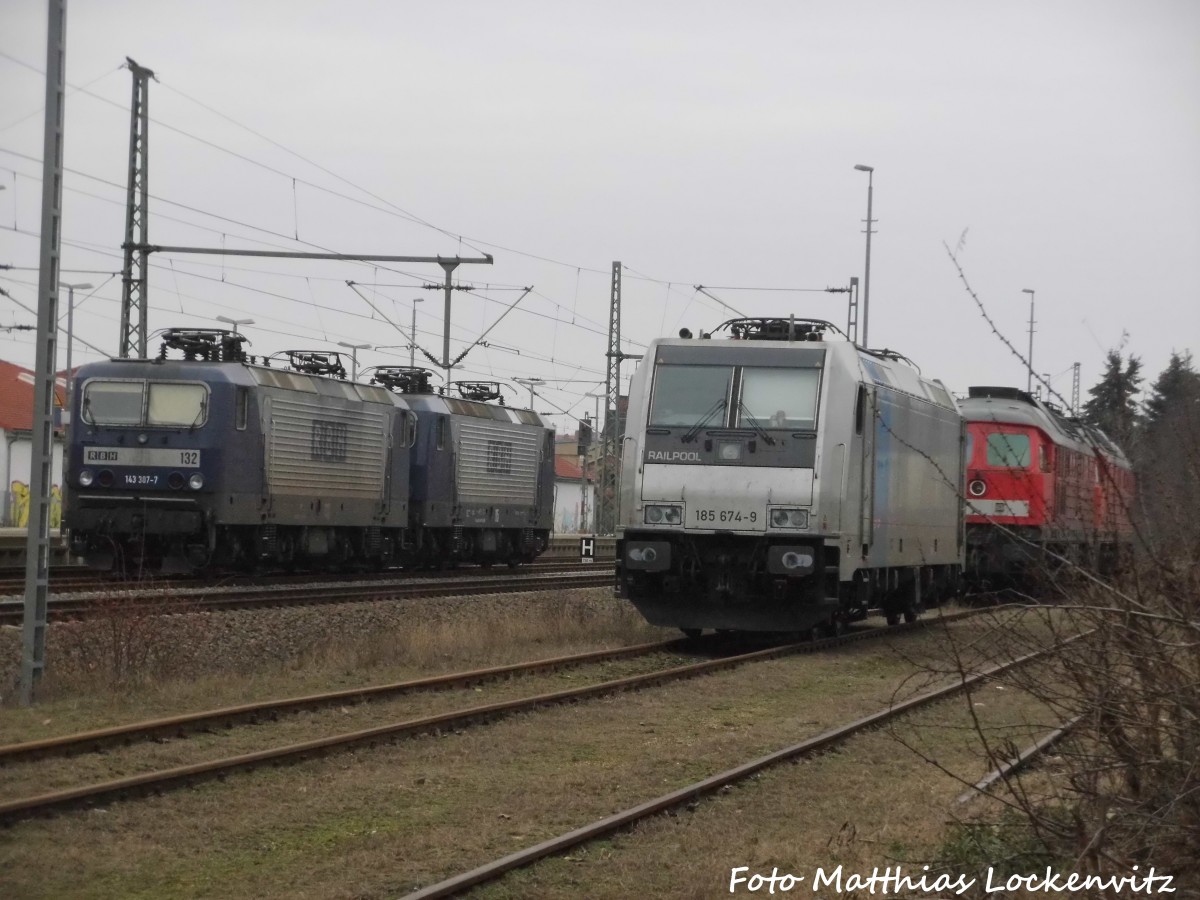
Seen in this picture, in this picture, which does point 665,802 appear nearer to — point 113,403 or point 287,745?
point 287,745

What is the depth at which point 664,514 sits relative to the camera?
15.7 meters

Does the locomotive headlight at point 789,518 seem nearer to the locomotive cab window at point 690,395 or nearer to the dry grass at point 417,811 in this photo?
the locomotive cab window at point 690,395

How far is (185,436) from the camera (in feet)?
73.8

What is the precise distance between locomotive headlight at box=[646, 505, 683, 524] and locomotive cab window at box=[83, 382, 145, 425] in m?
10.0

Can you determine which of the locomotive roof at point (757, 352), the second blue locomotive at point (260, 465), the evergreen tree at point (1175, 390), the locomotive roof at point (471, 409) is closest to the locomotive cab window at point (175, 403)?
the second blue locomotive at point (260, 465)

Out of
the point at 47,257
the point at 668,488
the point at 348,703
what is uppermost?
the point at 47,257

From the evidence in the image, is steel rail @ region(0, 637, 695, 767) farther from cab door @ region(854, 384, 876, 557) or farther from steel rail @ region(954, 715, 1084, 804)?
steel rail @ region(954, 715, 1084, 804)

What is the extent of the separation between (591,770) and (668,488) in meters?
6.33

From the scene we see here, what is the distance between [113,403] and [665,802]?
53.8ft

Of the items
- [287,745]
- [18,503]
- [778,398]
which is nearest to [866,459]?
[778,398]

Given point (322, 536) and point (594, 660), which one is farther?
point (322, 536)

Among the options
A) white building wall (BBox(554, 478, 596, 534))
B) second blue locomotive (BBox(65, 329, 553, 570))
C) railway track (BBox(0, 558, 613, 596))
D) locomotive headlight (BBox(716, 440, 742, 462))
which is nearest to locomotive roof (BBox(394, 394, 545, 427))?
second blue locomotive (BBox(65, 329, 553, 570))

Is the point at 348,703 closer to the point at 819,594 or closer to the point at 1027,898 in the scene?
the point at 819,594

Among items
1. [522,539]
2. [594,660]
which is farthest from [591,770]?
[522,539]
